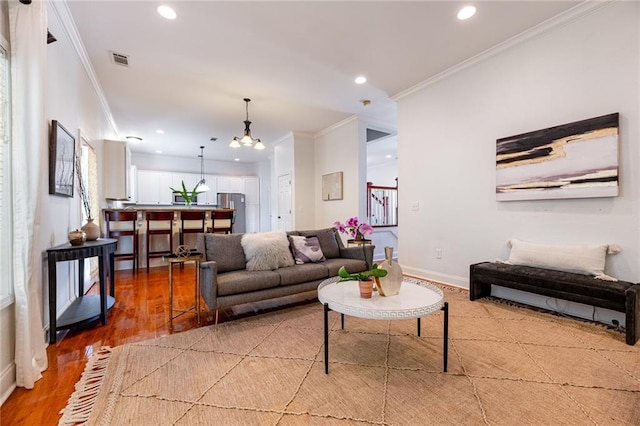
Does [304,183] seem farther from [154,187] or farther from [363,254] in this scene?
[154,187]

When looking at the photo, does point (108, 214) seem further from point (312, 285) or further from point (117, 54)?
point (312, 285)

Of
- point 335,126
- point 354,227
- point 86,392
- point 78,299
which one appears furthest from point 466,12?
point 78,299

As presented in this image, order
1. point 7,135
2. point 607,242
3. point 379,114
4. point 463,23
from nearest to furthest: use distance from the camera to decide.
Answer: point 7,135 < point 607,242 < point 463,23 < point 379,114

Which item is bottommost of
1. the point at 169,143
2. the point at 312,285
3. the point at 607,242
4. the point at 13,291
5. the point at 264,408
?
the point at 264,408

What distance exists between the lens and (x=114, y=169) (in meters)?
5.02

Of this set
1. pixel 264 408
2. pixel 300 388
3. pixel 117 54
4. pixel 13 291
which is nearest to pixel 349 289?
pixel 300 388

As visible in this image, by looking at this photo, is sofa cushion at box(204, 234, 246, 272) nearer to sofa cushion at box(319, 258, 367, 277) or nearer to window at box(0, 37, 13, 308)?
sofa cushion at box(319, 258, 367, 277)

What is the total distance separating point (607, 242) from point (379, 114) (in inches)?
155

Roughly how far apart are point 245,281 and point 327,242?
1.32 meters

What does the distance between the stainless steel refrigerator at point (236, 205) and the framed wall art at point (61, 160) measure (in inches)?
249

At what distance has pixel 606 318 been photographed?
2.51 metres

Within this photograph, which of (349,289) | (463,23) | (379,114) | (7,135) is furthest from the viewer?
(379,114)

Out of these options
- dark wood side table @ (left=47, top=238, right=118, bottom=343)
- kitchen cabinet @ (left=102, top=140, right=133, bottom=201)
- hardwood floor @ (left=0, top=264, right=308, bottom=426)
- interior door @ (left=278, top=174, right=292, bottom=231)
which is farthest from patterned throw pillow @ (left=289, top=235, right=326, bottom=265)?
kitchen cabinet @ (left=102, top=140, right=133, bottom=201)

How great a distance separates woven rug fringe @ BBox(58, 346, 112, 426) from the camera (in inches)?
55.6
